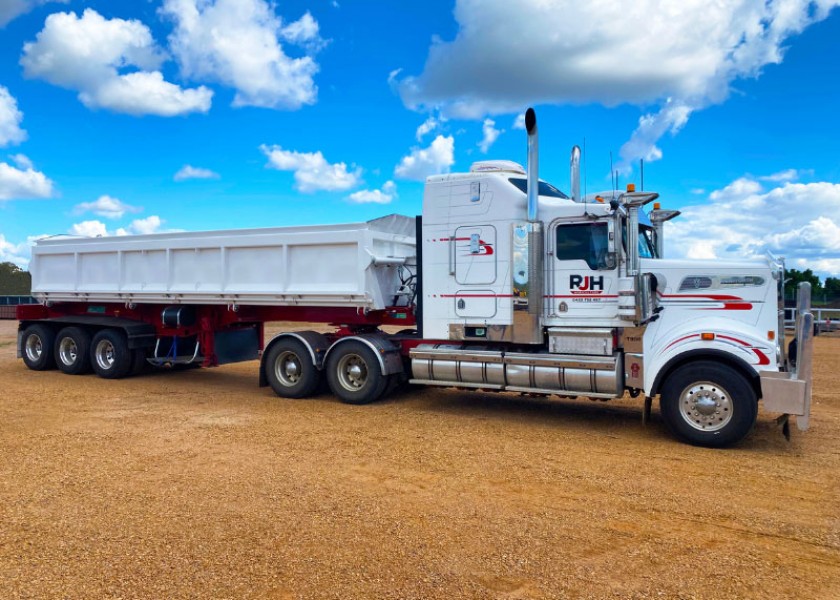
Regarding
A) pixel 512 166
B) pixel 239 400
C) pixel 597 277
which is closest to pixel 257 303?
pixel 239 400

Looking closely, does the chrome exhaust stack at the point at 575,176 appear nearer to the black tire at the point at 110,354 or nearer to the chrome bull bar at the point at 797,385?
the chrome bull bar at the point at 797,385

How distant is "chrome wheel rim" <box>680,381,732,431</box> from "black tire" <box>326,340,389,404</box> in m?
4.37

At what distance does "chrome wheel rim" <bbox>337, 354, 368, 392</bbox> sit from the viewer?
10.4m

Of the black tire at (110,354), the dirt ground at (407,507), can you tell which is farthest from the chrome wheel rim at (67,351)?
the dirt ground at (407,507)

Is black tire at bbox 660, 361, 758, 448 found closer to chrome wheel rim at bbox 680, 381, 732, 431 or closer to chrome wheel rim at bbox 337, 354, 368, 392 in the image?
chrome wheel rim at bbox 680, 381, 732, 431

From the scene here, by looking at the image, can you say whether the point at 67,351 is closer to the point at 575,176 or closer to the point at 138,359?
the point at 138,359

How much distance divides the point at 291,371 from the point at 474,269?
12.3 feet

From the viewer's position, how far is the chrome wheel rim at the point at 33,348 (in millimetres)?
14680

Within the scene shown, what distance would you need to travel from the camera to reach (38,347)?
1473 cm

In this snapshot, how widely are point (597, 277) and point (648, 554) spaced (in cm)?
459

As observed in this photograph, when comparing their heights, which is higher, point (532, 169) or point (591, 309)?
point (532, 169)

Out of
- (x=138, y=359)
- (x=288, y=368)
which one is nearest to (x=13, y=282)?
(x=138, y=359)

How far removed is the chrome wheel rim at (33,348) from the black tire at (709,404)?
13304 millimetres

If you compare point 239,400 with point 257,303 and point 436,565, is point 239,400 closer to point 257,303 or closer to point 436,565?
point 257,303
